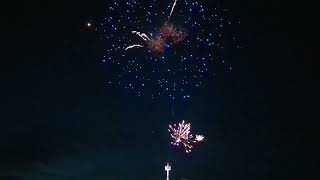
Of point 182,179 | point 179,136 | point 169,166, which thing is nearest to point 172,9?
point 179,136

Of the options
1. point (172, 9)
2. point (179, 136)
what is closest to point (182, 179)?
point (179, 136)

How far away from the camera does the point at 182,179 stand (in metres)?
80.8

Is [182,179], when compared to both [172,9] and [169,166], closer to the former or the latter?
[169,166]

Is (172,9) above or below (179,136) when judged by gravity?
above

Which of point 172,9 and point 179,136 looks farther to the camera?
point 179,136

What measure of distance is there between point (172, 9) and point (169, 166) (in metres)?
46.2

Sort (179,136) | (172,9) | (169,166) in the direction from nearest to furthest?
(172,9) → (179,136) → (169,166)

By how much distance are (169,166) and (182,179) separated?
446 inches

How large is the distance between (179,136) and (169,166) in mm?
37055

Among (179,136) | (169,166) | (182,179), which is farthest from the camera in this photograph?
(182,179)

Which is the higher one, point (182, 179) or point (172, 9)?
point (172, 9)

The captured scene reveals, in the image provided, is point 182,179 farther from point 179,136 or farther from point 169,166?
point 179,136

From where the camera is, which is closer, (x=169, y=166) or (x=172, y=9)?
(x=172, y=9)

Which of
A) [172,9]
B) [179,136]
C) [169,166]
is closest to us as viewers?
[172,9]
